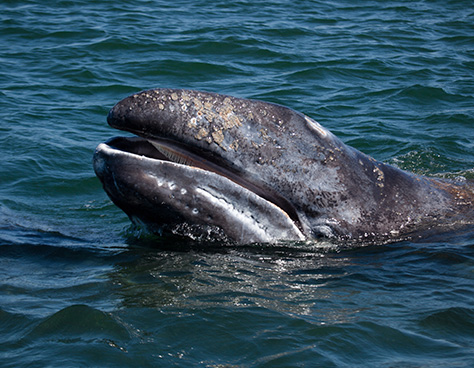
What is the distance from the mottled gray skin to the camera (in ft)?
19.4

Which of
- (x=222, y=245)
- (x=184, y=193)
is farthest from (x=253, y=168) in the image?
(x=222, y=245)

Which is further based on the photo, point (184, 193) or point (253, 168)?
point (253, 168)

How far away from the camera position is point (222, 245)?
20.6ft

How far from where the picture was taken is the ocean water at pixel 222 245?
4.75 meters

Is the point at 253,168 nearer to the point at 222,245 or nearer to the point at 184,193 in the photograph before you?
the point at 184,193

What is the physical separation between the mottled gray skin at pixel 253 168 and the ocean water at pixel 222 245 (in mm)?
295

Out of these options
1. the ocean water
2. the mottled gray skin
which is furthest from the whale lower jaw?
the ocean water

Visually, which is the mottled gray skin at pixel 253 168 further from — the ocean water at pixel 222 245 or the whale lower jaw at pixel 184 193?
the ocean water at pixel 222 245

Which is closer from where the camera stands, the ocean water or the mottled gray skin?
the ocean water

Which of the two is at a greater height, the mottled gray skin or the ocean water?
the mottled gray skin

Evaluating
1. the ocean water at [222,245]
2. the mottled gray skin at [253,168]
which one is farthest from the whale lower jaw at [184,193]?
the ocean water at [222,245]

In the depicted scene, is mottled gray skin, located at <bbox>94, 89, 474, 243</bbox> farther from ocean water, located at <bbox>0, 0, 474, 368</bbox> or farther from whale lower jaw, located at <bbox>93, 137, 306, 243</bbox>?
ocean water, located at <bbox>0, 0, 474, 368</bbox>

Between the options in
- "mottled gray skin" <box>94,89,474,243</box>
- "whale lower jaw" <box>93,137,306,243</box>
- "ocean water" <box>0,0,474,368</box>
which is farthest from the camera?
"mottled gray skin" <box>94,89,474,243</box>

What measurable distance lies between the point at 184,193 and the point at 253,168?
2.21 feet
